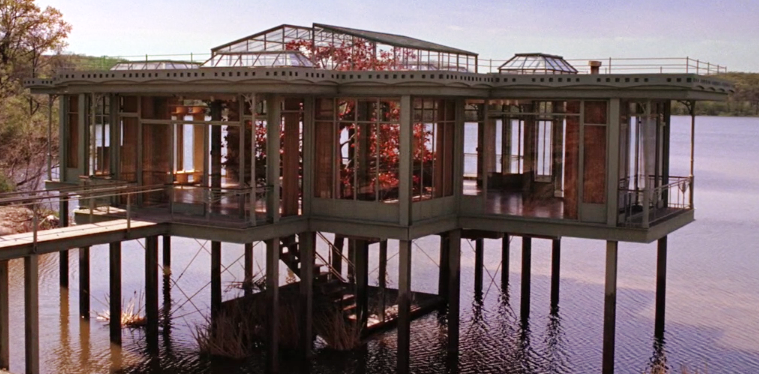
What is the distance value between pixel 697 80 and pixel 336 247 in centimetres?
1069

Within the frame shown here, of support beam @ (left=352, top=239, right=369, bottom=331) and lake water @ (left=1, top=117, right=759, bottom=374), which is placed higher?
support beam @ (left=352, top=239, right=369, bottom=331)

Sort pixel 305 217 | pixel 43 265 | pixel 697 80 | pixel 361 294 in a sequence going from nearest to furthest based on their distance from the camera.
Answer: pixel 697 80 < pixel 305 217 < pixel 361 294 < pixel 43 265

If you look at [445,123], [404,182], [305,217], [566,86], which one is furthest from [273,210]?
[566,86]

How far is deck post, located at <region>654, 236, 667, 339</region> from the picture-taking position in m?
23.1

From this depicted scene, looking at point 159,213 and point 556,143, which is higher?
point 556,143

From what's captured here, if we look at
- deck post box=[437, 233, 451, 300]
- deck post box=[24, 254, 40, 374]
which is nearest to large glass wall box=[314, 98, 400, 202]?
deck post box=[24, 254, 40, 374]

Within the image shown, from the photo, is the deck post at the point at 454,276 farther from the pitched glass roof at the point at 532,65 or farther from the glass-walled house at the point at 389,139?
the pitched glass roof at the point at 532,65

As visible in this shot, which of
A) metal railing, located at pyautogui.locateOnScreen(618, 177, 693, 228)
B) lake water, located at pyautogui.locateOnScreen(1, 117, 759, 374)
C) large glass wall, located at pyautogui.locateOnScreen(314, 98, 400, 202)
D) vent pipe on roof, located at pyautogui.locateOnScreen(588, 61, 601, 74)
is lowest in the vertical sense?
lake water, located at pyautogui.locateOnScreen(1, 117, 759, 374)

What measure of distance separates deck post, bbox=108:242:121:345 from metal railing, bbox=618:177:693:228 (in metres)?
10.1

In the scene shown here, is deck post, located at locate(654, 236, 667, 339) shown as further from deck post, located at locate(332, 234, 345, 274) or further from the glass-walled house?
deck post, located at locate(332, 234, 345, 274)

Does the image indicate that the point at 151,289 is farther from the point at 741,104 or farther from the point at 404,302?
the point at 741,104

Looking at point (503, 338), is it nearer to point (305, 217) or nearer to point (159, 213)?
point (305, 217)

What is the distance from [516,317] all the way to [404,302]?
7.46 metres

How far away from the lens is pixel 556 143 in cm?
2130
